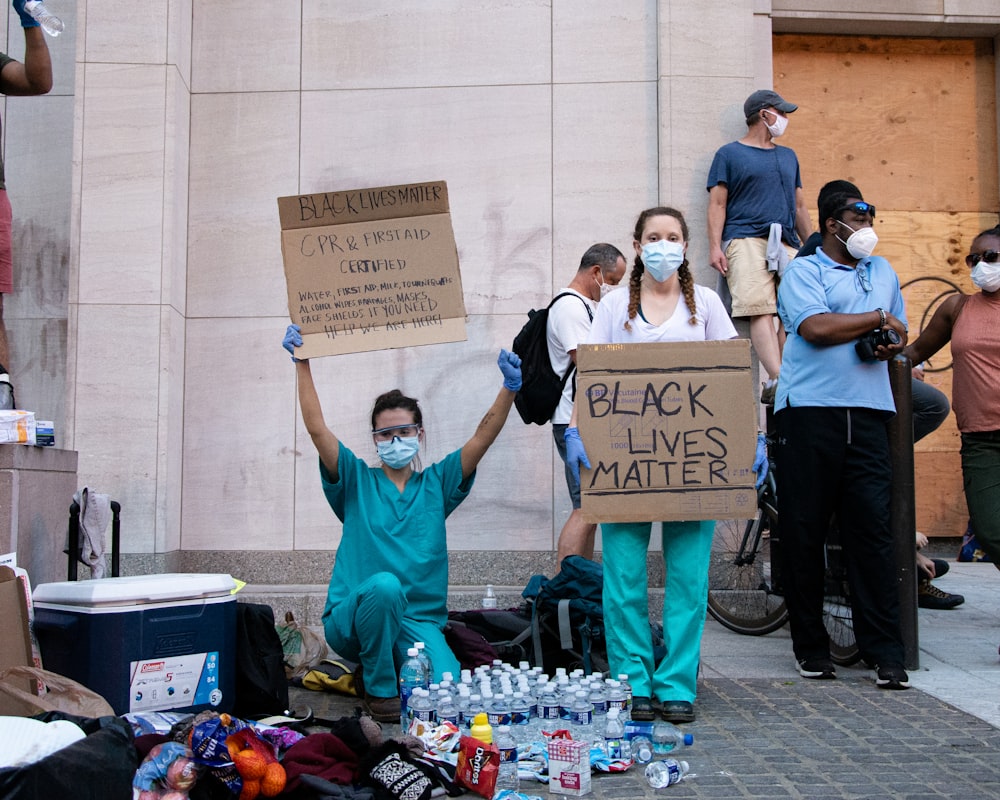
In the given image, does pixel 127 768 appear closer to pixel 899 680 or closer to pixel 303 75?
pixel 899 680

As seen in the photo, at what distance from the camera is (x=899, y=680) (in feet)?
15.9

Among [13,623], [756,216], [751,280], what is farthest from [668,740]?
[756,216]

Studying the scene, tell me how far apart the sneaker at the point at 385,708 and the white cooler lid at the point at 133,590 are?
77 centimetres

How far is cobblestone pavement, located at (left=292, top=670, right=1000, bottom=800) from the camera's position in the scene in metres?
3.46

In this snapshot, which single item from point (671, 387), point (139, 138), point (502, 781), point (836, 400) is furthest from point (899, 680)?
point (139, 138)

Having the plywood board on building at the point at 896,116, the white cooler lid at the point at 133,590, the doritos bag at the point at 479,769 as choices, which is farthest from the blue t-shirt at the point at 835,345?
the plywood board on building at the point at 896,116

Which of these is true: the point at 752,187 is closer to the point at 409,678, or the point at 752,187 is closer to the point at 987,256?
→ the point at 987,256

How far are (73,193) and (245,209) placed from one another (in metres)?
1.14

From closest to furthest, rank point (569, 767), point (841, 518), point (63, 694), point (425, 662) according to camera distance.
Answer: point (569, 767) < point (63, 694) < point (425, 662) < point (841, 518)

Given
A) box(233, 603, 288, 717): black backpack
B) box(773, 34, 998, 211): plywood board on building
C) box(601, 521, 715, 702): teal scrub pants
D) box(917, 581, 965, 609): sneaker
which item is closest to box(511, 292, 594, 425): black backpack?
box(601, 521, 715, 702): teal scrub pants

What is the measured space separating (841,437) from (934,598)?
2277mm

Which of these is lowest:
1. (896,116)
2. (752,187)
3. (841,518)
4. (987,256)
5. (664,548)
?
(664,548)

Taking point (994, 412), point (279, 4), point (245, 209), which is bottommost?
point (994, 412)

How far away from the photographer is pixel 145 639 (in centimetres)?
400
